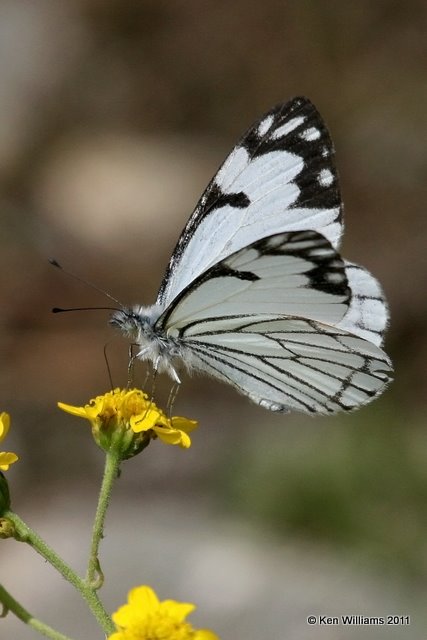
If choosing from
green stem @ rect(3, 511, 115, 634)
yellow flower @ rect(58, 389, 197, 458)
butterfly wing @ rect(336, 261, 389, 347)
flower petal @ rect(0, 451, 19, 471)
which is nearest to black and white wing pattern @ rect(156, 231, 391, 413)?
butterfly wing @ rect(336, 261, 389, 347)

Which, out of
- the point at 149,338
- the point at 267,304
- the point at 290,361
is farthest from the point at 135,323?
the point at 290,361

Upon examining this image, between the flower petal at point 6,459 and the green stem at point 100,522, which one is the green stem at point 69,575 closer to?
the green stem at point 100,522

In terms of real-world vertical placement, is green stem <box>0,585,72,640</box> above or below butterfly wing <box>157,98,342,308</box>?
below

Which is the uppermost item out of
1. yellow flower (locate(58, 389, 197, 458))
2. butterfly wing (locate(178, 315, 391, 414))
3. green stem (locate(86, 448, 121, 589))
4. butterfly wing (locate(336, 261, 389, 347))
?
butterfly wing (locate(336, 261, 389, 347))

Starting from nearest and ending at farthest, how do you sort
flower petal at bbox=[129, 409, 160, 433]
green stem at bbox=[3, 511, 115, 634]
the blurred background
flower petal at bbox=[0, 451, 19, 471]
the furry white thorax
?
green stem at bbox=[3, 511, 115, 634], flower petal at bbox=[0, 451, 19, 471], flower petal at bbox=[129, 409, 160, 433], the furry white thorax, the blurred background

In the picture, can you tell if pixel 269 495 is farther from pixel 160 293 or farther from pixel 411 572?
pixel 160 293

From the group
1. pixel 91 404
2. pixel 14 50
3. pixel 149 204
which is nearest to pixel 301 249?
pixel 91 404

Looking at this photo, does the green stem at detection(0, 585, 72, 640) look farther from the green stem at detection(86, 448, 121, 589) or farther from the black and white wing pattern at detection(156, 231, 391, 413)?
the black and white wing pattern at detection(156, 231, 391, 413)
